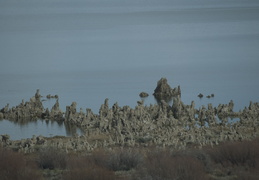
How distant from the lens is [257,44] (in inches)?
2908

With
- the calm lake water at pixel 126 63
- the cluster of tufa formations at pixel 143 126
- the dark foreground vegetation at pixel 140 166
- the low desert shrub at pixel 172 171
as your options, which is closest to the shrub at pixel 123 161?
the dark foreground vegetation at pixel 140 166

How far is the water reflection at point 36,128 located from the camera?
28.4 metres

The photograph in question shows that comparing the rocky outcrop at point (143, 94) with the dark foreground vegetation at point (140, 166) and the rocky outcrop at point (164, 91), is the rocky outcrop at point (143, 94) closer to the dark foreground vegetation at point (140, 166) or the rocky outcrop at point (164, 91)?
the rocky outcrop at point (164, 91)

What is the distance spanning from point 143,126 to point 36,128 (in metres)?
6.52

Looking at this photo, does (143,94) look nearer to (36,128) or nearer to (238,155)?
(36,128)

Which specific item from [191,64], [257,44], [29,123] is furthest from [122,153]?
[257,44]

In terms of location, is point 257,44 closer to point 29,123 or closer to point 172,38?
point 172,38

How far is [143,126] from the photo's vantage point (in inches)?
1009

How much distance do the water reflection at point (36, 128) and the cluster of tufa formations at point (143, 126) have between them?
0.41 metres

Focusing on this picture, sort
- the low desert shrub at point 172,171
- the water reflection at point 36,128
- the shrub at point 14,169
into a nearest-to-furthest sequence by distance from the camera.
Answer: the low desert shrub at point 172,171 < the shrub at point 14,169 < the water reflection at point 36,128

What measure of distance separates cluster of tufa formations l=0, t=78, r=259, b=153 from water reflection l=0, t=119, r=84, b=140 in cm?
41

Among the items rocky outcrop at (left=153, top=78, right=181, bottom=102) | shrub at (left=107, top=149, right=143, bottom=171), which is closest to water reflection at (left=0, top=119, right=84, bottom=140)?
rocky outcrop at (left=153, top=78, right=181, bottom=102)

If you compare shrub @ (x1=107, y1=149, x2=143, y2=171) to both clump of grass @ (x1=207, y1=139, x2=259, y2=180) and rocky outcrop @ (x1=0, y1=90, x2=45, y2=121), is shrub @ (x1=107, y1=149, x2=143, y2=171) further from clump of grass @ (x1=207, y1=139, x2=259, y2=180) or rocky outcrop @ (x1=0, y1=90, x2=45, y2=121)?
rocky outcrop @ (x1=0, y1=90, x2=45, y2=121)

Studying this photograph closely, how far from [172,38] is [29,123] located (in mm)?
54880
